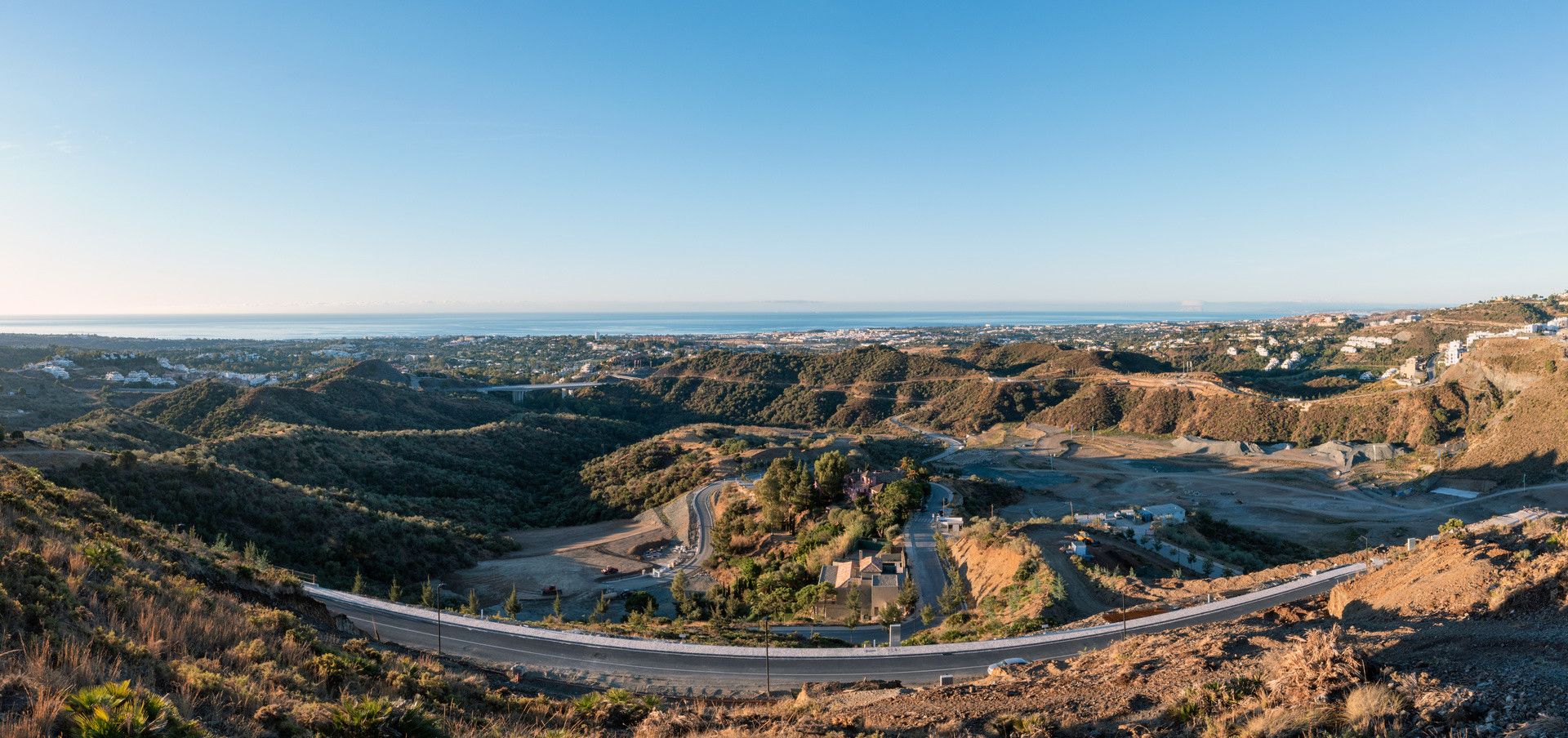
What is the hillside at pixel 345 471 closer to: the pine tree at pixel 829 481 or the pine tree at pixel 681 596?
the pine tree at pixel 681 596

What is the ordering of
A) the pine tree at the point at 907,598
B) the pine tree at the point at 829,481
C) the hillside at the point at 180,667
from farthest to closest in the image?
1. the pine tree at the point at 829,481
2. the pine tree at the point at 907,598
3. the hillside at the point at 180,667

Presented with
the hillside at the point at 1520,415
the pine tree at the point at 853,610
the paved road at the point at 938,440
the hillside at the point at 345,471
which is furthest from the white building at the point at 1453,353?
the hillside at the point at 345,471

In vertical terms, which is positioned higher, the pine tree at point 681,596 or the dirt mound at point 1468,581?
the dirt mound at point 1468,581

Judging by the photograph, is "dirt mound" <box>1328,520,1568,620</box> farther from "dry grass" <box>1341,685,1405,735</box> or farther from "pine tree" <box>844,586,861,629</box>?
"pine tree" <box>844,586,861,629</box>

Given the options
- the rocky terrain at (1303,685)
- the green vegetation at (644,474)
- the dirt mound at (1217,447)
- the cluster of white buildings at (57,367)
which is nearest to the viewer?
the rocky terrain at (1303,685)

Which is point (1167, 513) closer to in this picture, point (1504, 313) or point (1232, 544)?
point (1232, 544)

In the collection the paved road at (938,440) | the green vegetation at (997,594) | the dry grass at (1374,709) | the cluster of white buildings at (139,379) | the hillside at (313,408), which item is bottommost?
the paved road at (938,440)

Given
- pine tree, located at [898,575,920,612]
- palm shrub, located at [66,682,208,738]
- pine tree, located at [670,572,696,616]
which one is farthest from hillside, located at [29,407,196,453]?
pine tree, located at [898,575,920,612]

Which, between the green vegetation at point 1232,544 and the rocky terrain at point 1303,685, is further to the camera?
the green vegetation at point 1232,544
